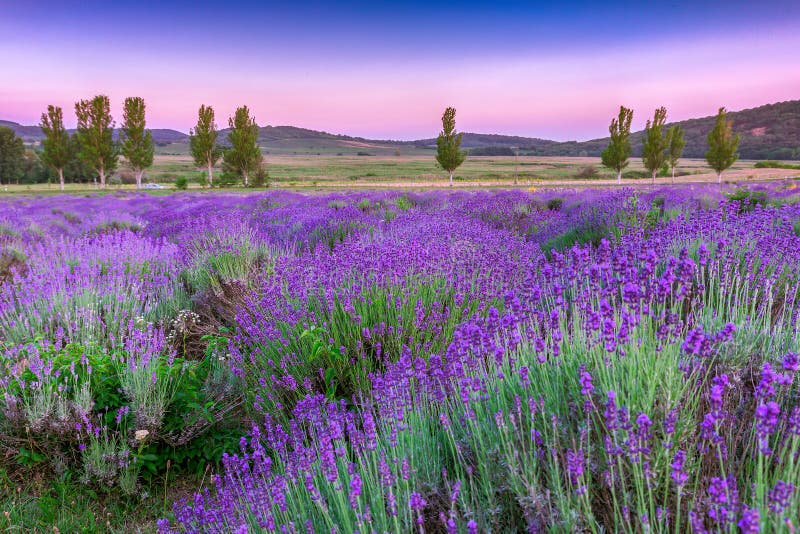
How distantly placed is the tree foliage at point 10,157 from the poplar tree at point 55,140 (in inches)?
821

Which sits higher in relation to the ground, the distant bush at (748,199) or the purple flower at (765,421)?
the distant bush at (748,199)

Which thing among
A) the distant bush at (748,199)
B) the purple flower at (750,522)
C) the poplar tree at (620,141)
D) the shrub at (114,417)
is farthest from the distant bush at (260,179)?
the purple flower at (750,522)

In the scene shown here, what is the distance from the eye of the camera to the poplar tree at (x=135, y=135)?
4666 centimetres

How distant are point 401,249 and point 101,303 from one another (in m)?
2.91

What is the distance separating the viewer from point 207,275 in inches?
224

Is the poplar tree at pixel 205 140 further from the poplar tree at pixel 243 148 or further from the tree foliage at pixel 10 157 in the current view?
the tree foliage at pixel 10 157

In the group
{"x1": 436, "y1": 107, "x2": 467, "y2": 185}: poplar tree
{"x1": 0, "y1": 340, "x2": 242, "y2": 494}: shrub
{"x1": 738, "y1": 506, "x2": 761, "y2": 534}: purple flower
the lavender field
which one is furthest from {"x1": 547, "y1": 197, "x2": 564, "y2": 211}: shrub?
{"x1": 436, "y1": 107, "x2": 467, "y2": 185}: poplar tree

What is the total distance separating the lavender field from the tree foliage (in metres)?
75.0

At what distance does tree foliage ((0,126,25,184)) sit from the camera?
6284 cm

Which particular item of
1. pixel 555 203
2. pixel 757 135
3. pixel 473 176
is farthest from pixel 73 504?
pixel 757 135

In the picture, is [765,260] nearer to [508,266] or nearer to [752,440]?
[508,266]

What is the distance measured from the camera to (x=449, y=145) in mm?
51000

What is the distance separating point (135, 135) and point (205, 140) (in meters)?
6.67

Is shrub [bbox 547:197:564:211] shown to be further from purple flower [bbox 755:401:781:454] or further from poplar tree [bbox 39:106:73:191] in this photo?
poplar tree [bbox 39:106:73:191]
